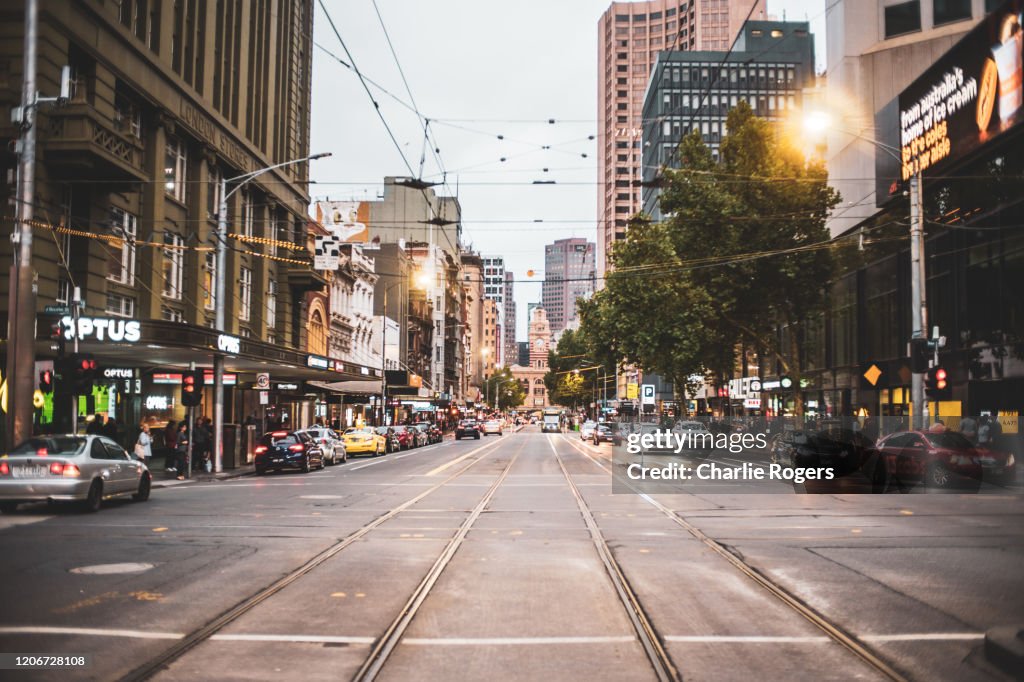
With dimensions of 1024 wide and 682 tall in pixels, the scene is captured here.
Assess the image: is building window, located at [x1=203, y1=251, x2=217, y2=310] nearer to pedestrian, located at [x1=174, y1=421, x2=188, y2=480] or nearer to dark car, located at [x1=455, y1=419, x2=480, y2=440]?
pedestrian, located at [x1=174, y1=421, x2=188, y2=480]

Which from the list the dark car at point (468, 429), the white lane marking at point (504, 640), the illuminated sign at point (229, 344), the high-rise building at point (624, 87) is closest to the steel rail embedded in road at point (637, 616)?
the white lane marking at point (504, 640)

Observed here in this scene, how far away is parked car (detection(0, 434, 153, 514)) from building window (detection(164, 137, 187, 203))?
64.3ft

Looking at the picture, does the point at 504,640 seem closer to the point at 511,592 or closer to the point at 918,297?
the point at 511,592

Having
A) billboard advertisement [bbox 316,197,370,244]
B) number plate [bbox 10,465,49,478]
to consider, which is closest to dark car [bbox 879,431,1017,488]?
number plate [bbox 10,465,49,478]

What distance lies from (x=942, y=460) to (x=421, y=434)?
43274 mm

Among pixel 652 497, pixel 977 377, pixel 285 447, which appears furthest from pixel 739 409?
pixel 652 497

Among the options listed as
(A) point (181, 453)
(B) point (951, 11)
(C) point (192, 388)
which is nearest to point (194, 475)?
(A) point (181, 453)

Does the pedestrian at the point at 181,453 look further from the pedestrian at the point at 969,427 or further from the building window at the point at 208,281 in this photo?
the pedestrian at the point at 969,427

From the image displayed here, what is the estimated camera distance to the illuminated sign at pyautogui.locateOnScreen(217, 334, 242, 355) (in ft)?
95.5

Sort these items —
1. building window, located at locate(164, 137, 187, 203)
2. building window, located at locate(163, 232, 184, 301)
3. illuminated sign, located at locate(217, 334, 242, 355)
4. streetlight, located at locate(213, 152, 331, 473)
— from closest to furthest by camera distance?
illuminated sign, located at locate(217, 334, 242, 355), streetlight, located at locate(213, 152, 331, 473), building window, located at locate(163, 232, 184, 301), building window, located at locate(164, 137, 187, 203)

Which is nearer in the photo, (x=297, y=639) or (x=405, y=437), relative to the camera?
(x=297, y=639)

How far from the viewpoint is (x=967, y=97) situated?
3108 centimetres

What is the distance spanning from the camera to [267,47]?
46000 millimetres

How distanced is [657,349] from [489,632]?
1595 inches
